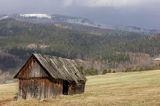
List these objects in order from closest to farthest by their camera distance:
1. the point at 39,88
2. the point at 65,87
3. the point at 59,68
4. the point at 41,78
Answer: the point at 41,78
the point at 39,88
the point at 59,68
the point at 65,87

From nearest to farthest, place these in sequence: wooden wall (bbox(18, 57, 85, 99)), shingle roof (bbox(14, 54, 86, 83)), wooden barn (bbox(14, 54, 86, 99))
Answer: shingle roof (bbox(14, 54, 86, 83))
wooden barn (bbox(14, 54, 86, 99))
wooden wall (bbox(18, 57, 85, 99))

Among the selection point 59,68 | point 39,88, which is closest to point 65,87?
point 59,68

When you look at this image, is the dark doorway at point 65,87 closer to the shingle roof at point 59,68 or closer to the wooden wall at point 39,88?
the shingle roof at point 59,68

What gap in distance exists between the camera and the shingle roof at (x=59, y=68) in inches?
2566

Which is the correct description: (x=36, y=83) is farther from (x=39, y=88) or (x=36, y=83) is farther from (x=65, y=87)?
(x=65, y=87)

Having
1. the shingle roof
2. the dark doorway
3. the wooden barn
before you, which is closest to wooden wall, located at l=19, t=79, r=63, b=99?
the wooden barn

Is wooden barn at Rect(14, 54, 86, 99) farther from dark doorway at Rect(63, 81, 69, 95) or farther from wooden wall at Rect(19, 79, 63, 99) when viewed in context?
dark doorway at Rect(63, 81, 69, 95)

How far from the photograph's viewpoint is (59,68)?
6781 centimetres

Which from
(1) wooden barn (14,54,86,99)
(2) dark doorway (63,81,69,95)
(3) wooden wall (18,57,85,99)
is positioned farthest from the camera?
(2) dark doorway (63,81,69,95)

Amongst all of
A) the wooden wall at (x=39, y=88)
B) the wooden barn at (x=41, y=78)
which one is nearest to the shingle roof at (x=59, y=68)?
the wooden barn at (x=41, y=78)

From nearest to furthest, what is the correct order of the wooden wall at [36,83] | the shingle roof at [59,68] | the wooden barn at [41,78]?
the shingle roof at [59,68] < the wooden barn at [41,78] < the wooden wall at [36,83]

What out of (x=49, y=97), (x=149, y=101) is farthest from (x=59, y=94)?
(x=149, y=101)

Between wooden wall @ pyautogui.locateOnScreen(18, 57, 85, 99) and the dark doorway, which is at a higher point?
wooden wall @ pyautogui.locateOnScreen(18, 57, 85, 99)

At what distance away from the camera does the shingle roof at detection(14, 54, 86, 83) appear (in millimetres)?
65188
